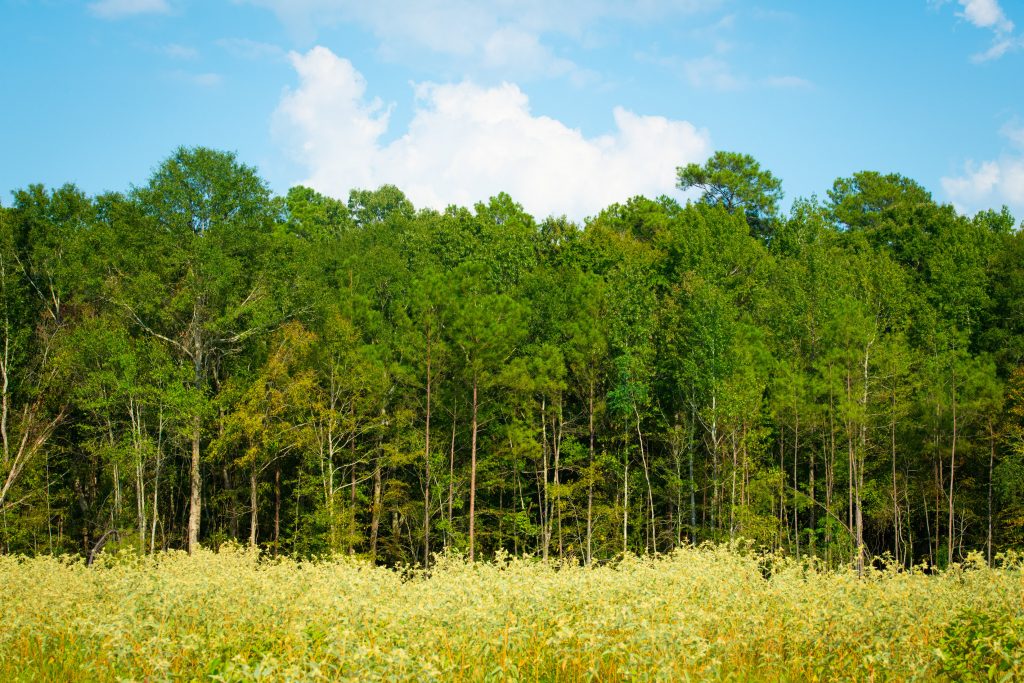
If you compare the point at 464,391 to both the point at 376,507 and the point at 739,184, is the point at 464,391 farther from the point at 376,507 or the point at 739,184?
the point at 739,184

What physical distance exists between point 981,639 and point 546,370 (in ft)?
92.1

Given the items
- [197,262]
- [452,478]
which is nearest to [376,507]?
[452,478]

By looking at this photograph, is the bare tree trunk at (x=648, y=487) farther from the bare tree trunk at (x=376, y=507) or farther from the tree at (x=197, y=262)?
the tree at (x=197, y=262)

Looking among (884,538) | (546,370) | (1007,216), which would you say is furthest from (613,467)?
(1007,216)

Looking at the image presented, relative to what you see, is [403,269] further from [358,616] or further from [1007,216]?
[1007,216]

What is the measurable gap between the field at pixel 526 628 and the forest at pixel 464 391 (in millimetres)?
21189

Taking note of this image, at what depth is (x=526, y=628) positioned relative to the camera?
938cm

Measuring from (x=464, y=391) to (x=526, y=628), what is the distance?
26977 millimetres

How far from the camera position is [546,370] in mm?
35875

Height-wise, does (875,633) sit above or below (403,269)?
below

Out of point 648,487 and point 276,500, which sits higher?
point 648,487

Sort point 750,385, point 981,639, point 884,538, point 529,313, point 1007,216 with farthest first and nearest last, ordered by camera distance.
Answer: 1. point 1007,216
2. point 884,538
3. point 529,313
4. point 750,385
5. point 981,639

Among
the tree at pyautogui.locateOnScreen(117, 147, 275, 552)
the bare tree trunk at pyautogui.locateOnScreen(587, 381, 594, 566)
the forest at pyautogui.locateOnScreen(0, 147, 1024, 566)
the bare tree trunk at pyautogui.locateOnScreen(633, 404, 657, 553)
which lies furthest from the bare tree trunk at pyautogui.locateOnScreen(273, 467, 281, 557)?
the bare tree trunk at pyautogui.locateOnScreen(633, 404, 657, 553)

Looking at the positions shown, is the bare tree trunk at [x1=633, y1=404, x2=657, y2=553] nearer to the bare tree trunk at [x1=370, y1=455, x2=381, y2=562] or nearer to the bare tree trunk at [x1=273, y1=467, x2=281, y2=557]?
the bare tree trunk at [x1=370, y1=455, x2=381, y2=562]
